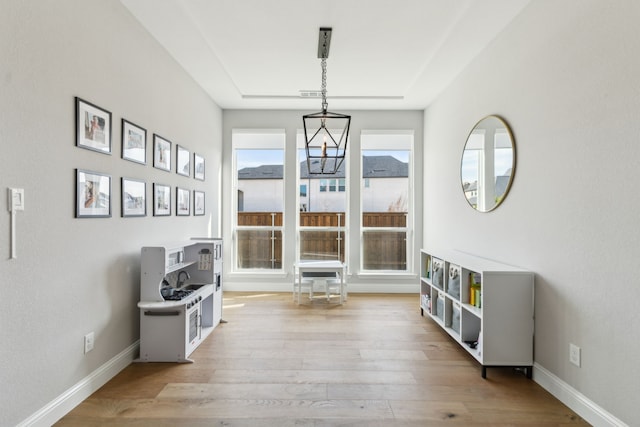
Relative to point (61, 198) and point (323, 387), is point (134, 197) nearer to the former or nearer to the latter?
point (61, 198)

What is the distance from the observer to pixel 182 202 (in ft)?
12.0

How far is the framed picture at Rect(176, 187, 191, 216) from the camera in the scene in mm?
3561

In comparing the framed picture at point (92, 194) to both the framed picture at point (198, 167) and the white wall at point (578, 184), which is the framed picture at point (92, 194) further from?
the white wall at point (578, 184)

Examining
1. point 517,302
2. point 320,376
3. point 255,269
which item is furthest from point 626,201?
point 255,269

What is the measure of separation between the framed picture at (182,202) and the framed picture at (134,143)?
Answer: 723 millimetres

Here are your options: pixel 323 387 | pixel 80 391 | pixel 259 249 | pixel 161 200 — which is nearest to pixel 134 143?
pixel 161 200

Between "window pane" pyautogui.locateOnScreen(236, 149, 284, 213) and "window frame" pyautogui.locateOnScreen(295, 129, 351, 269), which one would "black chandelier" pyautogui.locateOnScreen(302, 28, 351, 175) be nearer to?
"window frame" pyautogui.locateOnScreen(295, 129, 351, 269)

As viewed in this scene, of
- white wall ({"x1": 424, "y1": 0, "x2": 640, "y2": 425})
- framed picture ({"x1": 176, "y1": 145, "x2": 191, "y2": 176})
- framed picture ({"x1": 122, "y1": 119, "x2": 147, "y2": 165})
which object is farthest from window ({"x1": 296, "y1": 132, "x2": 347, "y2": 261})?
framed picture ({"x1": 122, "y1": 119, "x2": 147, "y2": 165})

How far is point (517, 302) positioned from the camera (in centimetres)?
244

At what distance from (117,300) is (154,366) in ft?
2.08

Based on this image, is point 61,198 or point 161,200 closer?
point 61,198

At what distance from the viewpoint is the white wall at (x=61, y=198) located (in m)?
1.68

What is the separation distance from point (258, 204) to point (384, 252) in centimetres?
221

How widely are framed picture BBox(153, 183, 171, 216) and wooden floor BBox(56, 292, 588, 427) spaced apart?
1352mm
